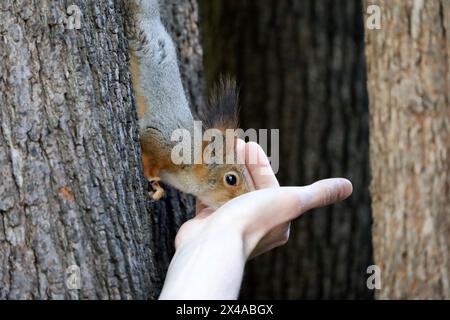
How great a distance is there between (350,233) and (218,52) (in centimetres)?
114

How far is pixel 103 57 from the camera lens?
2035 millimetres

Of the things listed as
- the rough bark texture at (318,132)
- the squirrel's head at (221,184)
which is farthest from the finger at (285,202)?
the rough bark texture at (318,132)

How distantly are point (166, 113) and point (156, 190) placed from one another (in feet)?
0.83

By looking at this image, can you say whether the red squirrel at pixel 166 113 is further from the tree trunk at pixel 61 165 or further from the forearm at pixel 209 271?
the forearm at pixel 209 271

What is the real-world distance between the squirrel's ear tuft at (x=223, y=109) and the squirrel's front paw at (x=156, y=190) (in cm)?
24

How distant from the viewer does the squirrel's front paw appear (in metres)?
2.50

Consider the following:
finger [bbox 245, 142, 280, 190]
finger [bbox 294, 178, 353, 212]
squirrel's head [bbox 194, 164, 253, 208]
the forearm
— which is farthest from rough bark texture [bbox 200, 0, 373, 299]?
the forearm

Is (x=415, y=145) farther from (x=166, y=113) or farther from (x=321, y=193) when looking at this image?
(x=321, y=193)

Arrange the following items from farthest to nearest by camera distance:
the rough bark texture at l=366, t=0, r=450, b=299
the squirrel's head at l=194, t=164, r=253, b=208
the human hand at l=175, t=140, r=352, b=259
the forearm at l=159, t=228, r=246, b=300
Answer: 1. the rough bark texture at l=366, t=0, r=450, b=299
2. the squirrel's head at l=194, t=164, r=253, b=208
3. the human hand at l=175, t=140, r=352, b=259
4. the forearm at l=159, t=228, r=246, b=300

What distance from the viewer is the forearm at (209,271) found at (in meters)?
1.61

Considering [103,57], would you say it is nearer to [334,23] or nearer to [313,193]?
[313,193]

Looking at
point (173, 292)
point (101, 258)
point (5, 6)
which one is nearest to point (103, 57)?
point (5, 6)

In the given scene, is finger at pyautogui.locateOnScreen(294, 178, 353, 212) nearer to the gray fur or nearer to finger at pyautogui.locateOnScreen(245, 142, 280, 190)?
finger at pyautogui.locateOnScreen(245, 142, 280, 190)

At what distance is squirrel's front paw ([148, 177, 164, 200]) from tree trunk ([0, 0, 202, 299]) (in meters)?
0.45
